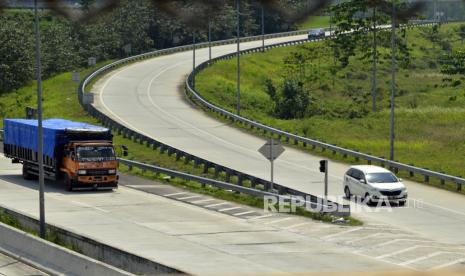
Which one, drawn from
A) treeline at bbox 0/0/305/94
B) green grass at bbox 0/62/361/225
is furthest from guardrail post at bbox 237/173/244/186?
treeline at bbox 0/0/305/94

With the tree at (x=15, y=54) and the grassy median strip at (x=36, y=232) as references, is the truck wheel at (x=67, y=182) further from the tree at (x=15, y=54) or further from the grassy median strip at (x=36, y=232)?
the grassy median strip at (x=36, y=232)

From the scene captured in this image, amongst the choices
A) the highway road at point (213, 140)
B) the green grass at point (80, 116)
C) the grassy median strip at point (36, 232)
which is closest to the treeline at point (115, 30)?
the green grass at point (80, 116)

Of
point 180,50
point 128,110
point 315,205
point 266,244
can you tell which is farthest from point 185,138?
point 180,50

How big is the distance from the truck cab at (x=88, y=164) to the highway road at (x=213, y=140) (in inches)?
325

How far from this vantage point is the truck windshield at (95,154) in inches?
1633

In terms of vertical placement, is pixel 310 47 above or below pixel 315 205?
above

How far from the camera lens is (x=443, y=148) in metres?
60.7

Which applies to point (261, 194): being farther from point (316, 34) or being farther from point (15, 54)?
point (316, 34)

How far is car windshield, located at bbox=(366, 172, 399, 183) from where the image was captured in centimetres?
3991

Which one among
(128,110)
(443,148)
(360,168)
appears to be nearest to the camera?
(360,168)

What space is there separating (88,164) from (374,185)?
11.8 m

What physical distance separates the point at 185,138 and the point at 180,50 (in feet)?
159

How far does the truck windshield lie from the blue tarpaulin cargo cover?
0.85 meters

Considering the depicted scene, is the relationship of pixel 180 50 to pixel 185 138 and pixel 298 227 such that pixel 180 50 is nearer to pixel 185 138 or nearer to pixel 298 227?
pixel 185 138
